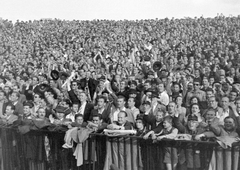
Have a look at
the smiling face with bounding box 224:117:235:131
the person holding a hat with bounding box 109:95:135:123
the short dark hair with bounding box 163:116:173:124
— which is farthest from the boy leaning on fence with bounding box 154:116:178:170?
the person holding a hat with bounding box 109:95:135:123

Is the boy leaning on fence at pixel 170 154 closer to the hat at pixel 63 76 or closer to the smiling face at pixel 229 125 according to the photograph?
the smiling face at pixel 229 125

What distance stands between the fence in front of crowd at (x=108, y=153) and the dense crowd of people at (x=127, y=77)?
0.16 meters

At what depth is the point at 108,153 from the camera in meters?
5.89

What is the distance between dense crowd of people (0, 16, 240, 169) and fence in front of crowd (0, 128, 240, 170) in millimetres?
159

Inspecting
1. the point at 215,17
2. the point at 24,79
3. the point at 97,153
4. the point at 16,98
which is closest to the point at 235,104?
the point at 97,153

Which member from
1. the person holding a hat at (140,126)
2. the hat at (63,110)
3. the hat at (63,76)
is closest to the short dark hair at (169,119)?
the person holding a hat at (140,126)

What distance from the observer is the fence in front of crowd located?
5.10 meters

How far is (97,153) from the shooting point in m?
6.03

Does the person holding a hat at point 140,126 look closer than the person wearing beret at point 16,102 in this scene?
Yes

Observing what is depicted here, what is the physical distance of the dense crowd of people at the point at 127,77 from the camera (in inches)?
251

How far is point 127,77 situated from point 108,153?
22.1ft

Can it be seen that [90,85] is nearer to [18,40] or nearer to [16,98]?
[16,98]

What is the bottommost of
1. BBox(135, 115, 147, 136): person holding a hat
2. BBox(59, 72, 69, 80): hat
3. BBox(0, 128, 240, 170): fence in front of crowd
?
BBox(0, 128, 240, 170): fence in front of crowd

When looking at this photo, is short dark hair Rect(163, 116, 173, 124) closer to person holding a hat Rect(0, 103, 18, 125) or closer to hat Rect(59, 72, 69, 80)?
person holding a hat Rect(0, 103, 18, 125)
